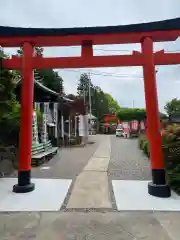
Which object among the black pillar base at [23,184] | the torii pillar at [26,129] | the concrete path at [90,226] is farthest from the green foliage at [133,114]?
the concrete path at [90,226]

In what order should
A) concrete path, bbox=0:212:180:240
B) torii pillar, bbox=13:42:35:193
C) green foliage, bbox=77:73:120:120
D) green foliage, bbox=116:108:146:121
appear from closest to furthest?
concrete path, bbox=0:212:180:240 < torii pillar, bbox=13:42:35:193 < green foliage, bbox=116:108:146:121 < green foliage, bbox=77:73:120:120

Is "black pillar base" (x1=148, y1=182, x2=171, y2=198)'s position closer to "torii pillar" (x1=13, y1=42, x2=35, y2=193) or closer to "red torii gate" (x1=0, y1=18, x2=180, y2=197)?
"red torii gate" (x1=0, y1=18, x2=180, y2=197)

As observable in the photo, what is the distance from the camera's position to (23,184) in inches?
215

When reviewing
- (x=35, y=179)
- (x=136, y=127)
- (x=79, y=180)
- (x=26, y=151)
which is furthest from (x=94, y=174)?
(x=136, y=127)

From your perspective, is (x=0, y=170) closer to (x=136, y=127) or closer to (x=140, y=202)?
(x=140, y=202)

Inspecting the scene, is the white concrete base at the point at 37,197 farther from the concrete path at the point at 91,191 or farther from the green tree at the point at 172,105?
the green tree at the point at 172,105

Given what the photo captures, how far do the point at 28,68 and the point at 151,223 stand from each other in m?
4.51

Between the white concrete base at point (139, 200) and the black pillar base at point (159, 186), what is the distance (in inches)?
4.9

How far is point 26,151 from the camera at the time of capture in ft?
18.1

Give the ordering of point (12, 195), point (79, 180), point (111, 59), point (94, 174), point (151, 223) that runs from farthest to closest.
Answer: point (94, 174), point (79, 180), point (111, 59), point (12, 195), point (151, 223)

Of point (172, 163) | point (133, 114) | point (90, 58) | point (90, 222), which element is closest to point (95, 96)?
point (133, 114)

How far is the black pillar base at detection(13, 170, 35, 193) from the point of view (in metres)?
5.35

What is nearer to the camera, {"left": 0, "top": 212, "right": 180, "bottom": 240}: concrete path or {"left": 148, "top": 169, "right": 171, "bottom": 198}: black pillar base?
{"left": 0, "top": 212, "right": 180, "bottom": 240}: concrete path

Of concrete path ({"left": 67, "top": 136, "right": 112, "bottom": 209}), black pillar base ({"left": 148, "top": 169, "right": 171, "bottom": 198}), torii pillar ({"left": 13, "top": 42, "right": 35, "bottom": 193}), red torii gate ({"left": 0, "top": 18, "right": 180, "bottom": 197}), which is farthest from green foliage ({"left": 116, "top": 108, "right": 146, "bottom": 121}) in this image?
torii pillar ({"left": 13, "top": 42, "right": 35, "bottom": 193})
